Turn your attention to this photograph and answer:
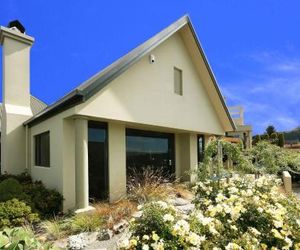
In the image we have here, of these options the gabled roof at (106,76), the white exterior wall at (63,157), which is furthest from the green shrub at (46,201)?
the gabled roof at (106,76)

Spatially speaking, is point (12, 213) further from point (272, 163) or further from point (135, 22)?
point (272, 163)

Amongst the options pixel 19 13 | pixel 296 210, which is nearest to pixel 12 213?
pixel 296 210

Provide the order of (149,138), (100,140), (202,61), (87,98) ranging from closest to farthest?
1. (87,98)
2. (100,140)
3. (149,138)
4. (202,61)

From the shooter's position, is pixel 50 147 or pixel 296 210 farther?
pixel 50 147

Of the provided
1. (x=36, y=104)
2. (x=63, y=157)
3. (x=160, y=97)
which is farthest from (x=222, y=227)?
(x=36, y=104)

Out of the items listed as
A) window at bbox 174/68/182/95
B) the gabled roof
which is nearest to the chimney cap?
the gabled roof

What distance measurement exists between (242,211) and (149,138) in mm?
9481

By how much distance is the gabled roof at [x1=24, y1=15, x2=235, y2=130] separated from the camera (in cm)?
871

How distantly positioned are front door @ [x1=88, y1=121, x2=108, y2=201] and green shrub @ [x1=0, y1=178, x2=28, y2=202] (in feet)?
7.44

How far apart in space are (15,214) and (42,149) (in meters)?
4.60

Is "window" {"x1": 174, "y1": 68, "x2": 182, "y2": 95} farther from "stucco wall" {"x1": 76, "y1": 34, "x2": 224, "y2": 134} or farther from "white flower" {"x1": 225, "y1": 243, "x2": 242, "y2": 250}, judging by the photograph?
"white flower" {"x1": 225, "y1": 243, "x2": 242, "y2": 250}

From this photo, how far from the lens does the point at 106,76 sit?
30.2 feet

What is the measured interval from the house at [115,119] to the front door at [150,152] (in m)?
0.04

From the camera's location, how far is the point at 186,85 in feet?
47.0
